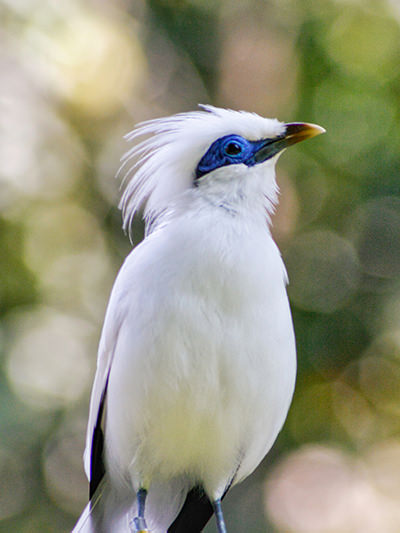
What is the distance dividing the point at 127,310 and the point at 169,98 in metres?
3.52

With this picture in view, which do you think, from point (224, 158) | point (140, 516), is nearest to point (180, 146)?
point (224, 158)

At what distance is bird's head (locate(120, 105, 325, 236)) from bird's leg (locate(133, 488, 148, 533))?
1445 mm

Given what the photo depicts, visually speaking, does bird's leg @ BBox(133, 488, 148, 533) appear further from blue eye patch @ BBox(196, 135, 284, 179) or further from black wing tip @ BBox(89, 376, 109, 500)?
blue eye patch @ BBox(196, 135, 284, 179)

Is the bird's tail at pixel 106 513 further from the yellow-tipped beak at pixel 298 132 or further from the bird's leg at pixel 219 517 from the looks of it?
the yellow-tipped beak at pixel 298 132

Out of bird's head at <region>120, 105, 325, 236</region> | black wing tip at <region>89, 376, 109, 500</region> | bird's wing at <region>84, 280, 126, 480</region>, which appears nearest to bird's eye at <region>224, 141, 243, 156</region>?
bird's head at <region>120, 105, 325, 236</region>

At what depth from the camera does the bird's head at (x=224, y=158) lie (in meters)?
4.38

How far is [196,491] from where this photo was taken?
472 centimetres

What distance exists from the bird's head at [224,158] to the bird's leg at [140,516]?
4.74 ft

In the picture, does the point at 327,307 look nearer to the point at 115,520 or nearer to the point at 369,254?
the point at 369,254

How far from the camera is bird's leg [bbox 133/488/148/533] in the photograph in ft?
14.0

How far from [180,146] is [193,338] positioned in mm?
1155

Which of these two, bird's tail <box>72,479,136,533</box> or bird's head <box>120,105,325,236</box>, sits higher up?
bird's head <box>120,105,325,236</box>

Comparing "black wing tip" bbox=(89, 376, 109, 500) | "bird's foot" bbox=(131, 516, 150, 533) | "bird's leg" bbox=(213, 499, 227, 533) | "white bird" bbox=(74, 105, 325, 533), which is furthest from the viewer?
"black wing tip" bbox=(89, 376, 109, 500)

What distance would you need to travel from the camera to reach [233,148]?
4422 millimetres
